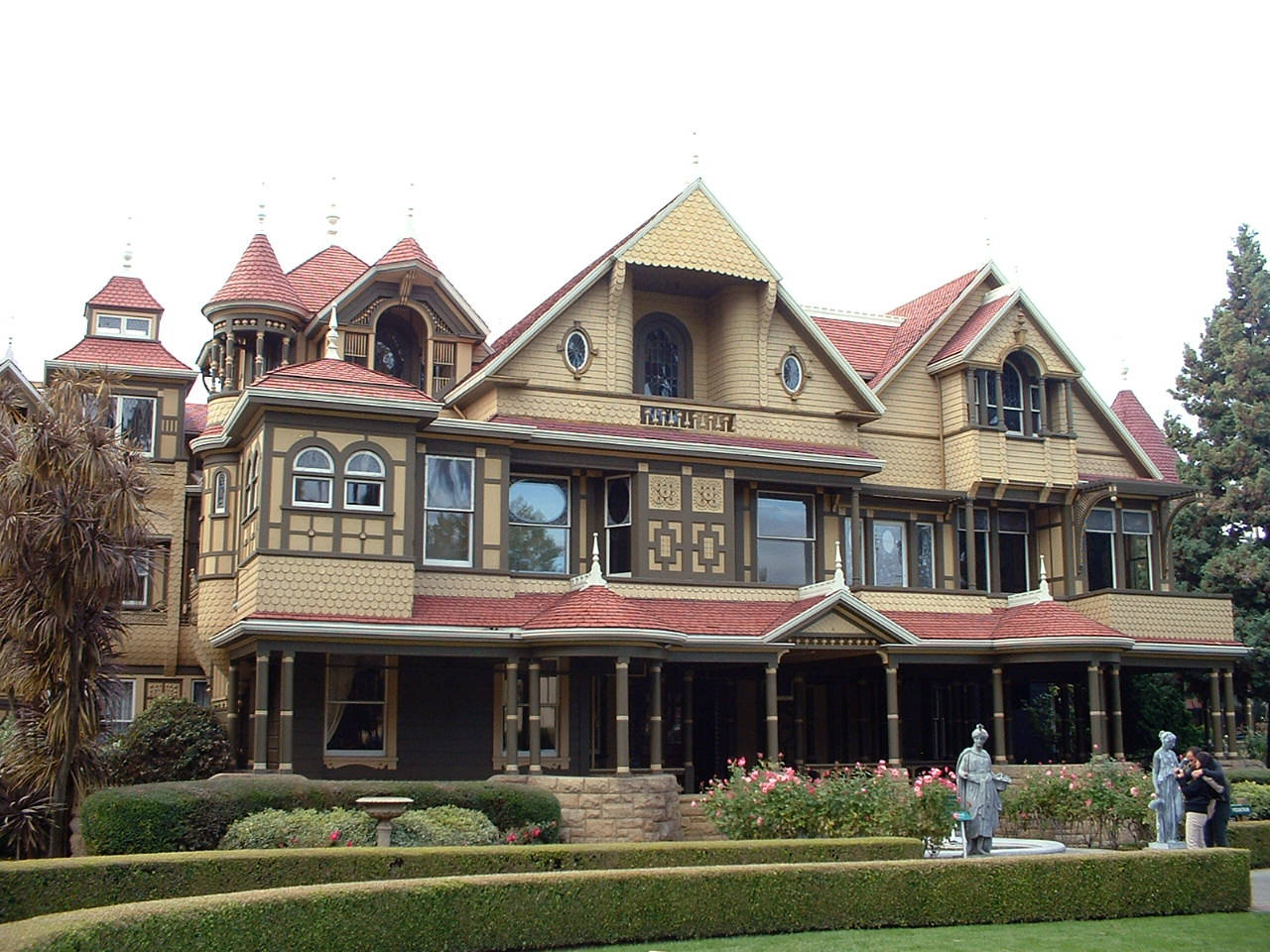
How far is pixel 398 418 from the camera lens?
1089 inches

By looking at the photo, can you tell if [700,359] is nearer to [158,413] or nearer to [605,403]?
[605,403]

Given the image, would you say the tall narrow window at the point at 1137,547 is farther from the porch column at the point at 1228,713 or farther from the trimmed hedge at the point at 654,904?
the trimmed hedge at the point at 654,904

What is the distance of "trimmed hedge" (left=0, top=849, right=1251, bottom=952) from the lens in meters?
14.1

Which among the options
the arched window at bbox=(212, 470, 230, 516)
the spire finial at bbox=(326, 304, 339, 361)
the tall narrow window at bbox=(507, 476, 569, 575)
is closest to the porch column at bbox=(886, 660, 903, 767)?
the tall narrow window at bbox=(507, 476, 569, 575)

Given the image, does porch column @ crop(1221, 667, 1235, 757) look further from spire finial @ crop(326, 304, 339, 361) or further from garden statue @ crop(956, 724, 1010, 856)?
spire finial @ crop(326, 304, 339, 361)

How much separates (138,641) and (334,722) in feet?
29.3

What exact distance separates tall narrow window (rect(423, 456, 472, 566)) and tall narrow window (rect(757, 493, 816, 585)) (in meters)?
7.03

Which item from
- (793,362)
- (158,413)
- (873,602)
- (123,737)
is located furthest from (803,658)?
(158,413)

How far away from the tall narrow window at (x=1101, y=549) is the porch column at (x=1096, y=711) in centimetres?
558

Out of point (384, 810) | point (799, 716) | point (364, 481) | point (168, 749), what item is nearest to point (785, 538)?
point (799, 716)

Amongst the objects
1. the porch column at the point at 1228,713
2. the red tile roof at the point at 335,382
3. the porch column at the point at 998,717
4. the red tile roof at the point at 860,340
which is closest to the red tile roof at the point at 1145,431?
the porch column at the point at 1228,713

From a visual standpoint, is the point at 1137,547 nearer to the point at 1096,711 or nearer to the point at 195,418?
the point at 1096,711

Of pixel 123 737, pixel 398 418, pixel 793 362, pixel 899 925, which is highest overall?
pixel 793 362

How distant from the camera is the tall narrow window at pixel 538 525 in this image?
1214 inches
